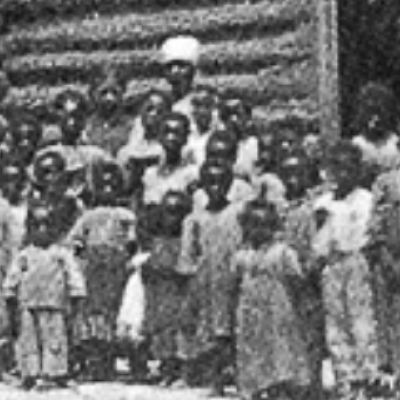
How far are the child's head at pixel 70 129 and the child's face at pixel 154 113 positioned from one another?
1.37 ft

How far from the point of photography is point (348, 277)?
33.8 ft

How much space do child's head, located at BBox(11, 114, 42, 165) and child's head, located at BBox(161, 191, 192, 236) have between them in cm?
128

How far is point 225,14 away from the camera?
13359mm

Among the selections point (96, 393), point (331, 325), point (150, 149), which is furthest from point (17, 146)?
point (331, 325)

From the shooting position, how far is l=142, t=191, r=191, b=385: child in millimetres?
10828

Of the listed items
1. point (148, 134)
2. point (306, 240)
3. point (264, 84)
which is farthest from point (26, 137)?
point (306, 240)

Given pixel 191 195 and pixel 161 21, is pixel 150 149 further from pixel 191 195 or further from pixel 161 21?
pixel 161 21

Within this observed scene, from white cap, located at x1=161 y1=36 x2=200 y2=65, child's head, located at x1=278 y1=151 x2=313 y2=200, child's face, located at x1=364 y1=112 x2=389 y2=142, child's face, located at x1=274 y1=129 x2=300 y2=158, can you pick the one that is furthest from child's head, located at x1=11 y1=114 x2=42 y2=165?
child's face, located at x1=364 y1=112 x2=389 y2=142

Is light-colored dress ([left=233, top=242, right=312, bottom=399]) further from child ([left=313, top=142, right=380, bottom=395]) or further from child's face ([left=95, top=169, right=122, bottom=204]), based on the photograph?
child's face ([left=95, top=169, right=122, bottom=204])

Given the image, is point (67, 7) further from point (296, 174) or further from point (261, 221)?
point (261, 221)

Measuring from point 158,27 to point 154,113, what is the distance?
2.19 m

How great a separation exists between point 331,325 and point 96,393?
140 centimetres

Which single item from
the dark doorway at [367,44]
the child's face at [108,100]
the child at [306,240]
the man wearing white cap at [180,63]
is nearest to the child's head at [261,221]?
the child at [306,240]

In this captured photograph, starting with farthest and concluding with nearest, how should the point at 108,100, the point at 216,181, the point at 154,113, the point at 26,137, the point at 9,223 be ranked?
the point at 108,100
the point at 26,137
the point at 154,113
the point at 9,223
the point at 216,181
